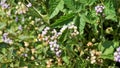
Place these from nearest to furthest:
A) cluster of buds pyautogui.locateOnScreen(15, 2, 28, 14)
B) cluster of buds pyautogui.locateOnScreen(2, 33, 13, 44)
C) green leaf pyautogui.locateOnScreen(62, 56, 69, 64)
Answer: green leaf pyautogui.locateOnScreen(62, 56, 69, 64), cluster of buds pyautogui.locateOnScreen(2, 33, 13, 44), cluster of buds pyautogui.locateOnScreen(15, 2, 28, 14)

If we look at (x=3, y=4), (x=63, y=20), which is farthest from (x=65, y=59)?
(x=3, y=4)

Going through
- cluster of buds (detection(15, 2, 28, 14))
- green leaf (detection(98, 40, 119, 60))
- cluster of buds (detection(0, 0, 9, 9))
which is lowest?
green leaf (detection(98, 40, 119, 60))

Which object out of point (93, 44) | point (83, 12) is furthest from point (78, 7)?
point (93, 44)

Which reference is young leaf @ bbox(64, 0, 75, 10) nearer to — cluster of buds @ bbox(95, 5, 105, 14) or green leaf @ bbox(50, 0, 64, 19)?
green leaf @ bbox(50, 0, 64, 19)

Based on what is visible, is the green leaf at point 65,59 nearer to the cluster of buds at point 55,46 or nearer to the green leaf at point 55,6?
the cluster of buds at point 55,46

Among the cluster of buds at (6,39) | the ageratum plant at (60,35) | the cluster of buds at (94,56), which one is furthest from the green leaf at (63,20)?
the cluster of buds at (6,39)

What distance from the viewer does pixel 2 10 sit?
2.77 metres

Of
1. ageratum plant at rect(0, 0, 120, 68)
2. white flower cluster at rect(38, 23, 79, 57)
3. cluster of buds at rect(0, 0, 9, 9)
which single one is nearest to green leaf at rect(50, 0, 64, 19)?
ageratum plant at rect(0, 0, 120, 68)

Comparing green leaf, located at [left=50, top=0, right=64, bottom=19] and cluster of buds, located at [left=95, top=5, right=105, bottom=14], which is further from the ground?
green leaf, located at [left=50, top=0, right=64, bottom=19]

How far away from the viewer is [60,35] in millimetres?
2152

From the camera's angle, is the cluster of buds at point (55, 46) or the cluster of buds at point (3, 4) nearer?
the cluster of buds at point (55, 46)

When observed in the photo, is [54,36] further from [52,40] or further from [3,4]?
[3,4]

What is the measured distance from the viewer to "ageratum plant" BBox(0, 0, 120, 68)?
197cm

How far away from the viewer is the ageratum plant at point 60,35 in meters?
1.97
